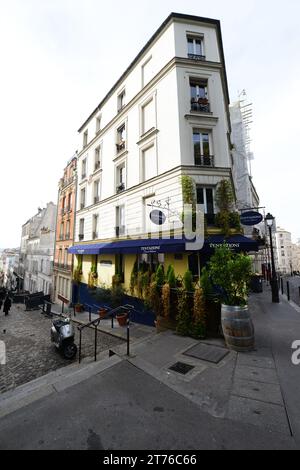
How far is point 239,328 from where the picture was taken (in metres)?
5.49

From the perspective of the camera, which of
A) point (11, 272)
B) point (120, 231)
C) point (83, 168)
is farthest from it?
point (11, 272)

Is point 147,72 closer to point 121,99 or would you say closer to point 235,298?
point 121,99

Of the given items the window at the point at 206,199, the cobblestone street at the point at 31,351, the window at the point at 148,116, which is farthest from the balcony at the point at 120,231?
the window at the point at 148,116

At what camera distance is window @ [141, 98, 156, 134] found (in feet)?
41.0

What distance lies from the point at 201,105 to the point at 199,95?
87 cm

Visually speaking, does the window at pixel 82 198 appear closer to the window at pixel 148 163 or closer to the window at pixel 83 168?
the window at pixel 83 168

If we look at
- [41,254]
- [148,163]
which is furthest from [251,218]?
[41,254]

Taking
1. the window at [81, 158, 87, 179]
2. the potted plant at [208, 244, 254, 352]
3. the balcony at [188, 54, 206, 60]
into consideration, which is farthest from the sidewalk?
the window at [81, 158, 87, 179]

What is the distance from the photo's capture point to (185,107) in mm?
10867

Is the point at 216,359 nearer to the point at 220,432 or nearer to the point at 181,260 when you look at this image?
the point at 220,432

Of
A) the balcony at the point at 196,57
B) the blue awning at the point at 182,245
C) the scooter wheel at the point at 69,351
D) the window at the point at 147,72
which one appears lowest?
the scooter wheel at the point at 69,351

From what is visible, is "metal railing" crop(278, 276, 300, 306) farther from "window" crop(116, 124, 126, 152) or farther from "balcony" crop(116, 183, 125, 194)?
"window" crop(116, 124, 126, 152)

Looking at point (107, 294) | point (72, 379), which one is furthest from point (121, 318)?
point (72, 379)

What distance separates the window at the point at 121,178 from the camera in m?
14.4
